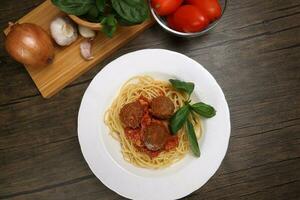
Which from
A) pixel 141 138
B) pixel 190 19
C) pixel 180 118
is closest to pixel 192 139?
pixel 180 118

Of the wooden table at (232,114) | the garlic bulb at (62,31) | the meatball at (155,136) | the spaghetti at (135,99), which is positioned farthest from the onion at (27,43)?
the meatball at (155,136)

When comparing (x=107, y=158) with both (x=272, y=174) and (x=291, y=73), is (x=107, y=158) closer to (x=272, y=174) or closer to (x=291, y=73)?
(x=272, y=174)

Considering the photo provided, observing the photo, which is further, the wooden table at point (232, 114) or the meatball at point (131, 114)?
the wooden table at point (232, 114)

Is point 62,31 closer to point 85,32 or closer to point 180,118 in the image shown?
point 85,32

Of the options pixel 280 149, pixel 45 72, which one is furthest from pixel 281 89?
pixel 45 72

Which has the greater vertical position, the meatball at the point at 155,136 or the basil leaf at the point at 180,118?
the basil leaf at the point at 180,118

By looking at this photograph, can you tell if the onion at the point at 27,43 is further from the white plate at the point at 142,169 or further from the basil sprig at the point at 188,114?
the basil sprig at the point at 188,114
